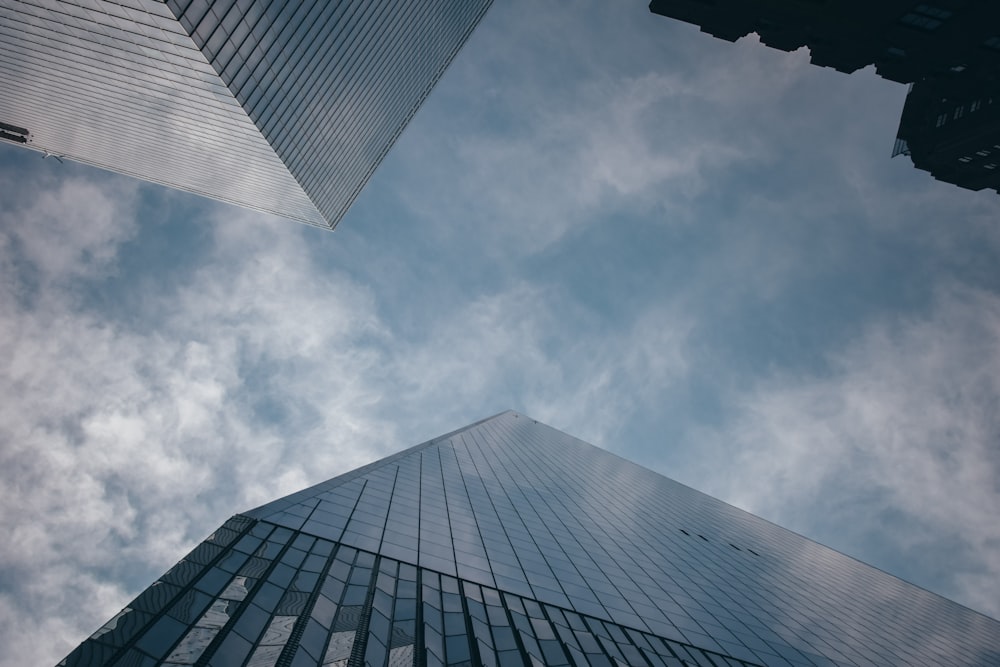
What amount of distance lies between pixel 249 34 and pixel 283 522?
130 feet

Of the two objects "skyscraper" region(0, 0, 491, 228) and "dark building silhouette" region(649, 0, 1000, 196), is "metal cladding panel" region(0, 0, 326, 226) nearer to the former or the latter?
"skyscraper" region(0, 0, 491, 228)

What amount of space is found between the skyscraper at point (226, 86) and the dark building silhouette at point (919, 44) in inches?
1351

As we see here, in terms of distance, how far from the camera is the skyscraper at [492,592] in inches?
600

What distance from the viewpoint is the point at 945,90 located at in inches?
1826

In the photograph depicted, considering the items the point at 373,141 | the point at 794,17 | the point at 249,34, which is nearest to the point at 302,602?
the point at 249,34

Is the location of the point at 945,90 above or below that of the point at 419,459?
above

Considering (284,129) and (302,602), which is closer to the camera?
(302,602)

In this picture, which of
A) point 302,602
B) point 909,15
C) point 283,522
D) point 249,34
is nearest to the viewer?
point 302,602

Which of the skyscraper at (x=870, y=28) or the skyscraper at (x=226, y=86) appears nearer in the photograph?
the skyscraper at (x=870, y=28)

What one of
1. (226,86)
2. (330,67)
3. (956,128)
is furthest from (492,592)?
(956,128)

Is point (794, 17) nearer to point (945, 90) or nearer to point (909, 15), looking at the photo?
point (909, 15)

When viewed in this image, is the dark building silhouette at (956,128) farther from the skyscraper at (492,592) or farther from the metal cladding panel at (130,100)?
the metal cladding panel at (130,100)

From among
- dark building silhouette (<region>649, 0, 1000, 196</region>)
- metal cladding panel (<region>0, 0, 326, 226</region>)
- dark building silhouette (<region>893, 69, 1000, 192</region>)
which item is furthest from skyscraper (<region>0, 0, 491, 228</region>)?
dark building silhouette (<region>893, 69, 1000, 192</region>)

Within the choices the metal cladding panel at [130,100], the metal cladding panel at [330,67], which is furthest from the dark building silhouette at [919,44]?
the metal cladding panel at [130,100]
